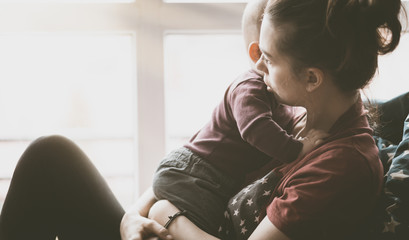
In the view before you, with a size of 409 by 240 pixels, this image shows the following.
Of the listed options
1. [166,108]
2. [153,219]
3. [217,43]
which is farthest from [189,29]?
[153,219]

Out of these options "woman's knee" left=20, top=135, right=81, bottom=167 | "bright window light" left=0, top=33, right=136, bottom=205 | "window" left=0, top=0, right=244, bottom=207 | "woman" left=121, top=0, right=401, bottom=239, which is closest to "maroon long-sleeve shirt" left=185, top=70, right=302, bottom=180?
"woman" left=121, top=0, right=401, bottom=239

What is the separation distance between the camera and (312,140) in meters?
0.93

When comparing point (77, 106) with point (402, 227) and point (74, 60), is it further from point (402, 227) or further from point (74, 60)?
point (402, 227)

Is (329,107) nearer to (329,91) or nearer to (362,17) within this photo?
(329,91)

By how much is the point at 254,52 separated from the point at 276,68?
145 mm

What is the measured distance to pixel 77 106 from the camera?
178cm

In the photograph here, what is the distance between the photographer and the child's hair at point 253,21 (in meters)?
0.99

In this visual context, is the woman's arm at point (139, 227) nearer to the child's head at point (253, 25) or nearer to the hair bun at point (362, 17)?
the child's head at point (253, 25)

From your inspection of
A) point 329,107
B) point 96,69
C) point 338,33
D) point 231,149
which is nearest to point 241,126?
point 231,149

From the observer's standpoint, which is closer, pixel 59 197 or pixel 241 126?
pixel 241 126

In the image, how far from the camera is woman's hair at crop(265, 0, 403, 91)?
0.77m

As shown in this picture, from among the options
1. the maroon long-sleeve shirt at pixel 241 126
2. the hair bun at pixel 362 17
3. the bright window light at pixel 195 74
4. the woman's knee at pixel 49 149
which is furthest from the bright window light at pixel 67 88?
the hair bun at pixel 362 17

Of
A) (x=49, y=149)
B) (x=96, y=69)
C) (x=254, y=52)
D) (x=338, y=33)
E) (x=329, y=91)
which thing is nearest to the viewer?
(x=338, y=33)

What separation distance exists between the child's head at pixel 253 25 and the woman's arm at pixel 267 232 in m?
0.41
